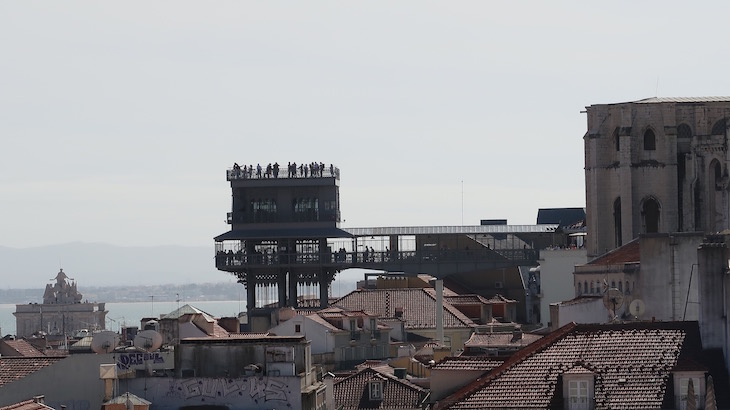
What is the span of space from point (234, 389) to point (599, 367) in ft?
32.3

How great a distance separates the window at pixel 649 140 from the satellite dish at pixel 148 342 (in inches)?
2921

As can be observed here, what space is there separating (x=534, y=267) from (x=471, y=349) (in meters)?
82.2

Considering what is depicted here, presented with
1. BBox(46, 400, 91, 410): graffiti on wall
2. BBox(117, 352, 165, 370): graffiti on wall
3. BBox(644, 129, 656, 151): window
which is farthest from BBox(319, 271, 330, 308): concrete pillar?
BBox(117, 352, 165, 370): graffiti on wall

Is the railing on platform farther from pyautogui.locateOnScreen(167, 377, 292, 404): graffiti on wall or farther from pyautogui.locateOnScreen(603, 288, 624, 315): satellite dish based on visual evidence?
pyautogui.locateOnScreen(167, 377, 292, 404): graffiti on wall

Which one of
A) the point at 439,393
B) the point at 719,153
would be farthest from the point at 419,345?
the point at 439,393

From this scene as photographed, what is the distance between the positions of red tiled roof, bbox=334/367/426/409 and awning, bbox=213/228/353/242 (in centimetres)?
6858

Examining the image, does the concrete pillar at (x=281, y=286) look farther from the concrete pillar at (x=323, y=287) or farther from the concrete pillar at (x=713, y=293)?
the concrete pillar at (x=713, y=293)

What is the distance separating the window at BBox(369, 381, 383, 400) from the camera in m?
86.1

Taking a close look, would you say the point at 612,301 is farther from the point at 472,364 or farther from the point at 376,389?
the point at 376,389

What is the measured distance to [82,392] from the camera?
66.9 meters

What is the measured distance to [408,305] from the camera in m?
141

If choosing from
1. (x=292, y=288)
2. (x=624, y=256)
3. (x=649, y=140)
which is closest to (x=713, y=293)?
(x=624, y=256)

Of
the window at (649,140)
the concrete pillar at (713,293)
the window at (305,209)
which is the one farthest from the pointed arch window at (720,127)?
the concrete pillar at (713,293)

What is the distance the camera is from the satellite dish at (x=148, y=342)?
66.1 m
